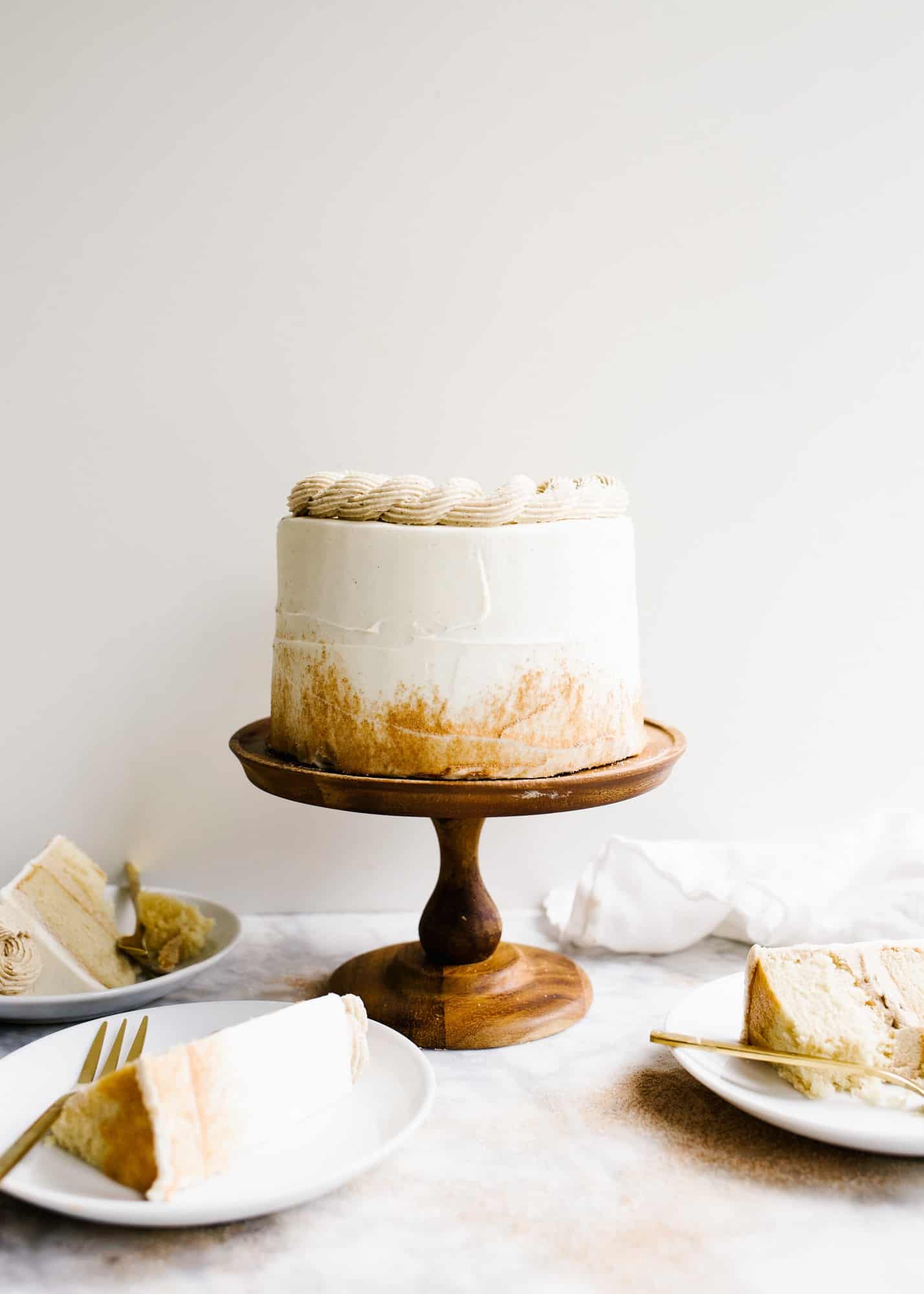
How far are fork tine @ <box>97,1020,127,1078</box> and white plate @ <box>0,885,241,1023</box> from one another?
0.42ft

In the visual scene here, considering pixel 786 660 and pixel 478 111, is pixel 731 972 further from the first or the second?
pixel 478 111

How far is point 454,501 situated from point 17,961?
2.19ft

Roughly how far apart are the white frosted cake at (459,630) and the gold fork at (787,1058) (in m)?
0.27

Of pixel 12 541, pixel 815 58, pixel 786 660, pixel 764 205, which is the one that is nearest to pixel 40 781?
pixel 12 541

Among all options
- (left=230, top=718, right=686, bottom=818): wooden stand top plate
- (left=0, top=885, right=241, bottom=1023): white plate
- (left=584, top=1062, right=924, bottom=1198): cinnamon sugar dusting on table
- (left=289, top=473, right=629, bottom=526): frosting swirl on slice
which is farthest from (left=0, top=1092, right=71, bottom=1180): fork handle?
(left=289, top=473, right=629, bottom=526): frosting swirl on slice

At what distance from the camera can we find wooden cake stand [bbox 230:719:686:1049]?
1.15 m

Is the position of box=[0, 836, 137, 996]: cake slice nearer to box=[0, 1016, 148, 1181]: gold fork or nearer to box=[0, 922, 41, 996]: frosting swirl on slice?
box=[0, 922, 41, 996]: frosting swirl on slice

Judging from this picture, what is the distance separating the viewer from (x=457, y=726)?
1.17 m

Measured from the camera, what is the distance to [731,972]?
1.46m

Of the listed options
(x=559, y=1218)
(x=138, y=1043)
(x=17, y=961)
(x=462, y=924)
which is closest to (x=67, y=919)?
(x=17, y=961)

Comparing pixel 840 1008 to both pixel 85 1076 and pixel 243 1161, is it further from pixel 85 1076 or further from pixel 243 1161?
pixel 85 1076

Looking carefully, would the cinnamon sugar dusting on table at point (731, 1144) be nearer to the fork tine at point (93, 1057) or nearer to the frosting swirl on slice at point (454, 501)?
the fork tine at point (93, 1057)

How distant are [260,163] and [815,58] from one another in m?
0.74

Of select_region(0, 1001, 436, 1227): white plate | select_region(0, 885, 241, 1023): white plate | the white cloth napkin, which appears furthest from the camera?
the white cloth napkin
